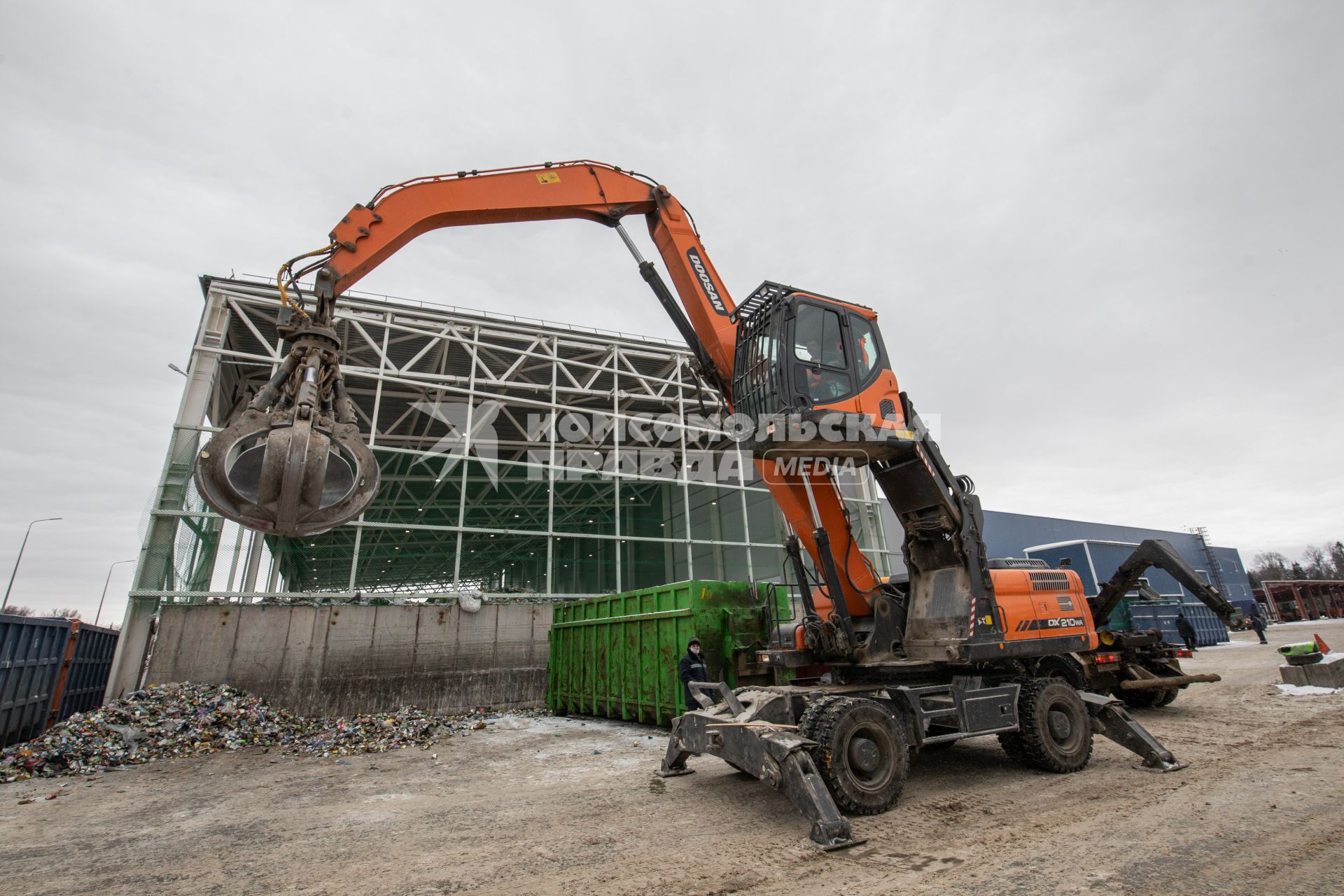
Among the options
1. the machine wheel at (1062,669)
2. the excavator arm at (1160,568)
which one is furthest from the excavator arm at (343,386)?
the excavator arm at (1160,568)

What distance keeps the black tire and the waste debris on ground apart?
32.5ft

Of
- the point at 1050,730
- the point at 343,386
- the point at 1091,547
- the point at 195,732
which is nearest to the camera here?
the point at 343,386

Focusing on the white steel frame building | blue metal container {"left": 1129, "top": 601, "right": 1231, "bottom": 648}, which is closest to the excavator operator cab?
the white steel frame building

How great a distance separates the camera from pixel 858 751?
15.7 feet

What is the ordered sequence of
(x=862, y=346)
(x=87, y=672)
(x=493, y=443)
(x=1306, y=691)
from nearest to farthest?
(x=862, y=346)
(x=1306, y=691)
(x=87, y=672)
(x=493, y=443)

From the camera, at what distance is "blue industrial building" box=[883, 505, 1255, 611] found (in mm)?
26125

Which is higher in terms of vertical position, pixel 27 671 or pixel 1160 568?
pixel 1160 568

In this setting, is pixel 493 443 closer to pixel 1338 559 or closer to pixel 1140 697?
pixel 1140 697

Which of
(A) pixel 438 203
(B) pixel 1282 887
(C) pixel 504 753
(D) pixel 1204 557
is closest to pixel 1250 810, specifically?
(B) pixel 1282 887

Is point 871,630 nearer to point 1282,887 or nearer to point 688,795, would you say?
point 688,795

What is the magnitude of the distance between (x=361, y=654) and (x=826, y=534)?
9462 millimetres

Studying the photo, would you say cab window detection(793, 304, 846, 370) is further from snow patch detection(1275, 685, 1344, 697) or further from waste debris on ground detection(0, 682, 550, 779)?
snow patch detection(1275, 685, 1344, 697)

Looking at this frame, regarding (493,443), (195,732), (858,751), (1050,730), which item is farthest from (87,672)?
(1050,730)

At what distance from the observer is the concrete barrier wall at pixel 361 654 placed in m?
10.7
